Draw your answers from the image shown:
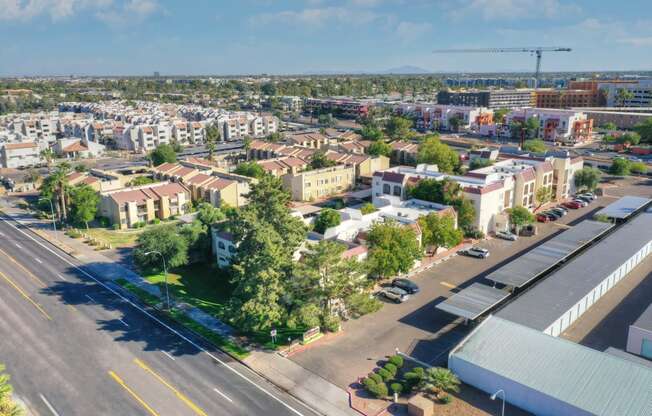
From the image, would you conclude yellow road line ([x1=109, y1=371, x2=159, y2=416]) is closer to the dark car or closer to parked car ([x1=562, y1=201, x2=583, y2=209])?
the dark car

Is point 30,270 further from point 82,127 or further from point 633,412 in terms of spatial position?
point 82,127

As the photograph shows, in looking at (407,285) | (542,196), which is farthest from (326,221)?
(542,196)

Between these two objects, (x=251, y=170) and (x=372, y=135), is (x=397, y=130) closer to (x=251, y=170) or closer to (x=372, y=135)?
(x=372, y=135)

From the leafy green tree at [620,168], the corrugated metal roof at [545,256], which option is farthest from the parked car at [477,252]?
the leafy green tree at [620,168]

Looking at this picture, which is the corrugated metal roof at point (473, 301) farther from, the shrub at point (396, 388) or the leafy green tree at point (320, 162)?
the leafy green tree at point (320, 162)

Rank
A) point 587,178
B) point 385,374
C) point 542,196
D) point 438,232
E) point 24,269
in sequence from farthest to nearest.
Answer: point 587,178 → point 542,196 → point 24,269 → point 438,232 → point 385,374

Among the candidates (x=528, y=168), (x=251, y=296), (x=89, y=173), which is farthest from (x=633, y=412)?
(x=89, y=173)

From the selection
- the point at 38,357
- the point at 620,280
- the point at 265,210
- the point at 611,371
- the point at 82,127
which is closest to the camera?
→ the point at 611,371
